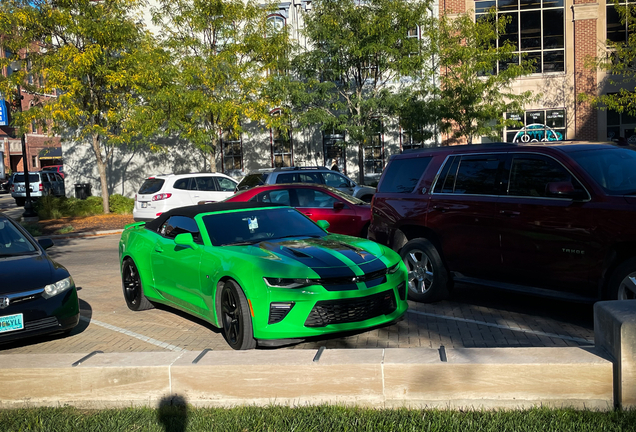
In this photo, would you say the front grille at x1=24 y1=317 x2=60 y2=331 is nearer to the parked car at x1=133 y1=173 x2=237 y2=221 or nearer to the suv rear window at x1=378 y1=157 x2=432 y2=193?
the suv rear window at x1=378 y1=157 x2=432 y2=193

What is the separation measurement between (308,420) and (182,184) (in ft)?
55.0

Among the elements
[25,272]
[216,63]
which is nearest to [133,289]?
[25,272]

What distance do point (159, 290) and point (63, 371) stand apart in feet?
10.1

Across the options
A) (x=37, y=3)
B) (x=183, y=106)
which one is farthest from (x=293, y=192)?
(x=37, y=3)

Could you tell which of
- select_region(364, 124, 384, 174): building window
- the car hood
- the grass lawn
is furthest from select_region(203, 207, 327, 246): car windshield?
select_region(364, 124, 384, 174): building window

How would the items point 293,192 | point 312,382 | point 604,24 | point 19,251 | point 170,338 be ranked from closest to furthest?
point 312,382, point 170,338, point 19,251, point 293,192, point 604,24

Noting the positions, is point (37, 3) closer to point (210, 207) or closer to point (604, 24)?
point (210, 207)

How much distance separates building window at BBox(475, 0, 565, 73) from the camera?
29.1 m

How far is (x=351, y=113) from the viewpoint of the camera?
2731 cm

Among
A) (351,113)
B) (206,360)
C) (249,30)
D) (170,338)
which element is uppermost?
(249,30)

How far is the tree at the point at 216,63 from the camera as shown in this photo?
985 inches

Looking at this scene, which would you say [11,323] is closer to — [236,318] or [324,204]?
[236,318]

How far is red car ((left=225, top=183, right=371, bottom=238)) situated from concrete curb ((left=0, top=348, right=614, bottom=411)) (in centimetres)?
740

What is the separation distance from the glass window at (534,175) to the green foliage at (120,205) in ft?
74.5
